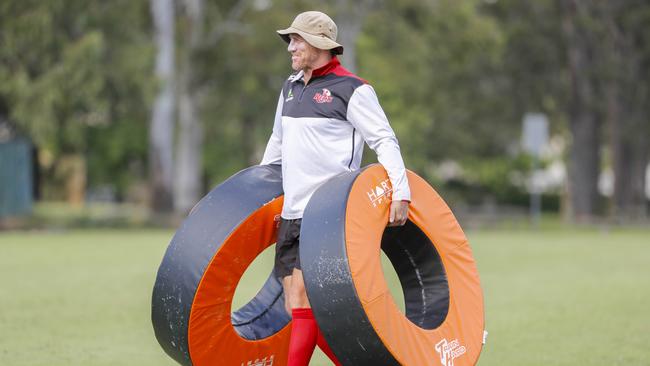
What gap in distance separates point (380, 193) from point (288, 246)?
0.64 meters

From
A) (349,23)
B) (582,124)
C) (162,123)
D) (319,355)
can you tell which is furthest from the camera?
(582,124)

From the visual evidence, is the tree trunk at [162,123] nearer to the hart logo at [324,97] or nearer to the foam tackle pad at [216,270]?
the foam tackle pad at [216,270]

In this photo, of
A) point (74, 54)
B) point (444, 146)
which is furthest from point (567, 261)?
point (444, 146)

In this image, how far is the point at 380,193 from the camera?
6.59 meters

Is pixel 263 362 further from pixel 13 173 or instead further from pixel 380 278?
pixel 13 173

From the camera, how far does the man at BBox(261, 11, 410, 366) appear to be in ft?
21.4

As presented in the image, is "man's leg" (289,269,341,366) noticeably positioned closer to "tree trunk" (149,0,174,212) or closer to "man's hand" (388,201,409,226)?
"man's hand" (388,201,409,226)

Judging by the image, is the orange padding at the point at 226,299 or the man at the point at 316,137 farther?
the orange padding at the point at 226,299

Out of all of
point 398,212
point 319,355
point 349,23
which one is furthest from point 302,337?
point 349,23

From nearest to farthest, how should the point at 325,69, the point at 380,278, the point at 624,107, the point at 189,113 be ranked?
the point at 380,278 → the point at 325,69 → the point at 624,107 → the point at 189,113

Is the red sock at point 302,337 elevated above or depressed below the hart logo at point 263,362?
above

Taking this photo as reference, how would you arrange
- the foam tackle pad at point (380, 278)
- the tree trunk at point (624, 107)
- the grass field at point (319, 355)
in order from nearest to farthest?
1. the foam tackle pad at point (380, 278)
2. the grass field at point (319, 355)
3. the tree trunk at point (624, 107)

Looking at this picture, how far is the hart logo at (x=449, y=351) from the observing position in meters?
6.71

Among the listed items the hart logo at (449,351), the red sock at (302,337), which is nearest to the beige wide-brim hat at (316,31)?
the red sock at (302,337)
